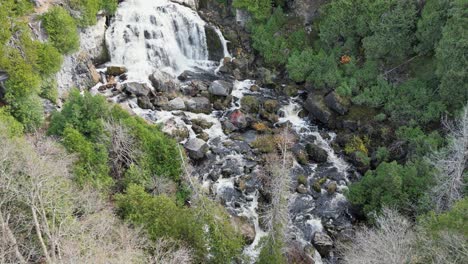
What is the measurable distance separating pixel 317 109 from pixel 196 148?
1315cm

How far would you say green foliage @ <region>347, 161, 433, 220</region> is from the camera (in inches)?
993

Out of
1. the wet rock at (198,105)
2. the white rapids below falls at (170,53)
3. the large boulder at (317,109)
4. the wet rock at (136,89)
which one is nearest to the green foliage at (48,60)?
the white rapids below falls at (170,53)

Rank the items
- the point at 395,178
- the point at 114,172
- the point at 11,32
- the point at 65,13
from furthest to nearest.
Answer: the point at 65,13
the point at 11,32
the point at 114,172
the point at 395,178

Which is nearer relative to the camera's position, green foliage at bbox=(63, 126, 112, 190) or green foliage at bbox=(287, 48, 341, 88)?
Answer: green foliage at bbox=(63, 126, 112, 190)

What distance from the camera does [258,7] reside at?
45594 mm

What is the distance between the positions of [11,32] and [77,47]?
610 cm

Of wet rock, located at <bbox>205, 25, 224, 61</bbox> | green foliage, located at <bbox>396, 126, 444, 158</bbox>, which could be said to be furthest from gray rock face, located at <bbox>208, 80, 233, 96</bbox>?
green foliage, located at <bbox>396, 126, 444, 158</bbox>

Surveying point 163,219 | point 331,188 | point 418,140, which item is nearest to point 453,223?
point 331,188

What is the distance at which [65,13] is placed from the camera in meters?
35.5

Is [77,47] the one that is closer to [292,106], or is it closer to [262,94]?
[262,94]

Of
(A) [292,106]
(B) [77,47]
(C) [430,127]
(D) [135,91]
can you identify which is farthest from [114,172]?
(C) [430,127]

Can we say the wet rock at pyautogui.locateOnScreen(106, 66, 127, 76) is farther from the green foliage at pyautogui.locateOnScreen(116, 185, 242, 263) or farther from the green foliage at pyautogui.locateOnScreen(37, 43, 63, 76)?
the green foliage at pyautogui.locateOnScreen(116, 185, 242, 263)

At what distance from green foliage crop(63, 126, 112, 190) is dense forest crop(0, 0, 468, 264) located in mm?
92

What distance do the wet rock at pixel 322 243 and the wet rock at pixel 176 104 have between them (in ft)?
60.6
